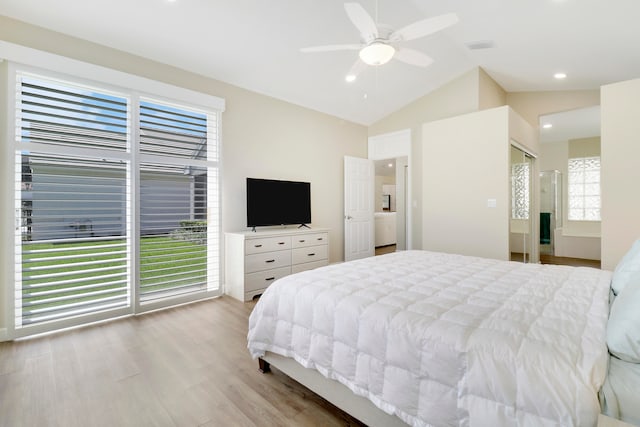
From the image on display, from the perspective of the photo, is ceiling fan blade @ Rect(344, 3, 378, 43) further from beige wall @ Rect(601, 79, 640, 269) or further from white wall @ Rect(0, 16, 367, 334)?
beige wall @ Rect(601, 79, 640, 269)

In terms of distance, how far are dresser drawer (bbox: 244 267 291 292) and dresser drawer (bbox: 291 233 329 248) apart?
40 centimetres

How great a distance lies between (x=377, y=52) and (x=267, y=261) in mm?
2727

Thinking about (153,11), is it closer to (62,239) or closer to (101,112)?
(101,112)

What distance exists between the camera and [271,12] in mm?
3006

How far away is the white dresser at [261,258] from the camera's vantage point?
3719mm

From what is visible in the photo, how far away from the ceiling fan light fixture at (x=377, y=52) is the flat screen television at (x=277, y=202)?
228 cm

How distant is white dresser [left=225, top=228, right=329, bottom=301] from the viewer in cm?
372

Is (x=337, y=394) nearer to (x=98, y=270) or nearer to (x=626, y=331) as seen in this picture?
(x=626, y=331)

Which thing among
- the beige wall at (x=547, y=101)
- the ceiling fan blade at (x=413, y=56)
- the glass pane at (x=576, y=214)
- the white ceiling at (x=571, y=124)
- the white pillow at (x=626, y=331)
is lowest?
the white pillow at (x=626, y=331)

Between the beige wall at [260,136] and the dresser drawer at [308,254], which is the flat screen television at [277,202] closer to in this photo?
the beige wall at [260,136]

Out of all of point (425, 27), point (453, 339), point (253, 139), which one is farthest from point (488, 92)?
point (453, 339)

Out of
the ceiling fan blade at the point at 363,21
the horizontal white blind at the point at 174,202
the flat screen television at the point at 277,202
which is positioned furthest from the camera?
the flat screen television at the point at 277,202

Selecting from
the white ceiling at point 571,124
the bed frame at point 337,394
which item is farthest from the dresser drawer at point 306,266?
the white ceiling at point 571,124

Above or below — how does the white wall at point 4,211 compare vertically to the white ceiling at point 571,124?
below
